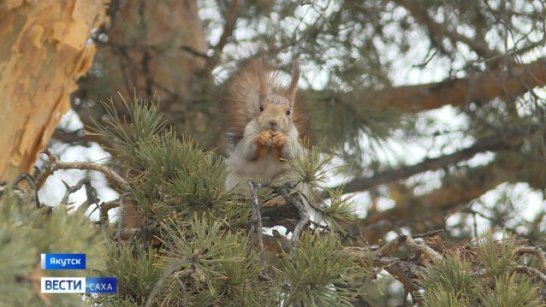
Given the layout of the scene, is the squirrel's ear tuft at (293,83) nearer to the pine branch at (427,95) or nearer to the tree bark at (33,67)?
the tree bark at (33,67)

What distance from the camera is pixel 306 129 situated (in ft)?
8.11

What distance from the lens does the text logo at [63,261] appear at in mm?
999

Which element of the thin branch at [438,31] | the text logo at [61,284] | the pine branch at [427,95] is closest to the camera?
the text logo at [61,284]

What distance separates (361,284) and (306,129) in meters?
1.07

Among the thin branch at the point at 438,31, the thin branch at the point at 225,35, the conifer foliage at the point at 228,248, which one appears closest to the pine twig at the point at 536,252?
the conifer foliage at the point at 228,248

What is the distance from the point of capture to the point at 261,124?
7.59ft

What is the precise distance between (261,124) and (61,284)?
4.34 feet

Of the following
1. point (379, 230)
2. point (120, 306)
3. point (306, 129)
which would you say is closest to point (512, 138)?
point (379, 230)

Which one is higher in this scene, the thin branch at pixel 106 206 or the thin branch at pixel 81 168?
the thin branch at pixel 81 168

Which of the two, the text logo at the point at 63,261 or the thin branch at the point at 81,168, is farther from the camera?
the thin branch at the point at 81,168

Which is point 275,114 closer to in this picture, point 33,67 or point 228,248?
point 33,67

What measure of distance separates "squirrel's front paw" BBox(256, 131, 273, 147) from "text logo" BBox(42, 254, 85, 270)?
1.18m

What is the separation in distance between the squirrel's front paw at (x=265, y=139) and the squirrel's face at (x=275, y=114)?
2.7 inches

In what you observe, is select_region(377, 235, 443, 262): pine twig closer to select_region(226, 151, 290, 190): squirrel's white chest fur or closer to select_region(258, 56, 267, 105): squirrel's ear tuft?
select_region(226, 151, 290, 190): squirrel's white chest fur
